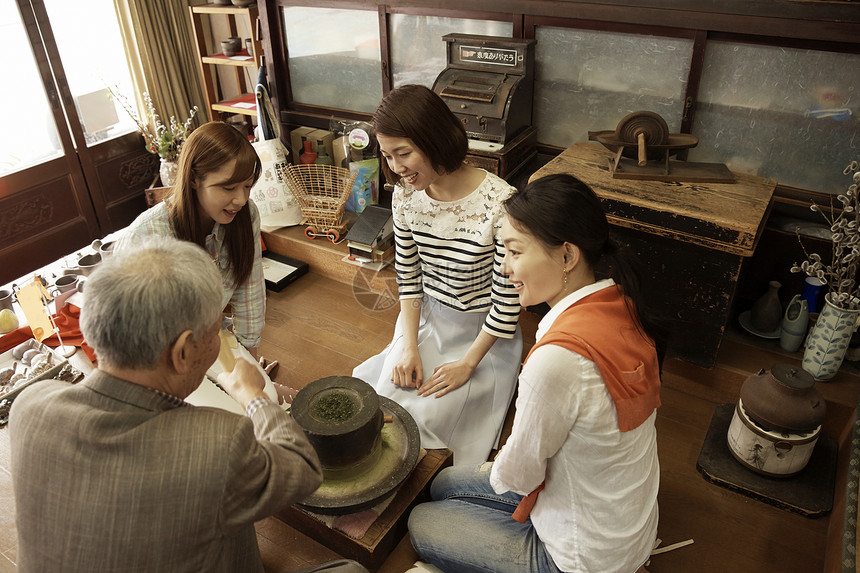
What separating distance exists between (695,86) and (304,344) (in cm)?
202

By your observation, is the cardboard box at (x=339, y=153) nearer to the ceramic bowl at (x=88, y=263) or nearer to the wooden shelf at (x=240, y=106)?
the wooden shelf at (x=240, y=106)

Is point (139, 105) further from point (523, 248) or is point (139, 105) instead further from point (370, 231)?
point (523, 248)

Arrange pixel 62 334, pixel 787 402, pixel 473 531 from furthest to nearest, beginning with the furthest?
pixel 62 334
pixel 787 402
pixel 473 531

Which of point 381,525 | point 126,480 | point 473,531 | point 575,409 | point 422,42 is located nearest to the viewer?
point 126,480

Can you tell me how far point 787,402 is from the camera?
1.88 metres

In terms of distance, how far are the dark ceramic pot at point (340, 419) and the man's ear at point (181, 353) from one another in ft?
1.85

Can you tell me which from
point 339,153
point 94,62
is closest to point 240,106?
point 339,153

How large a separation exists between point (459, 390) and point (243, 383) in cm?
80

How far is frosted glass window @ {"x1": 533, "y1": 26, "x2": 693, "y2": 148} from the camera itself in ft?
8.56

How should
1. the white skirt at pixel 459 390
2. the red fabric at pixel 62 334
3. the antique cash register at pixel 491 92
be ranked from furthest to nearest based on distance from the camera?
the antique cash register at pixel 491 92
the red fabric at pixel 62 334
the white skirt at pixel 459 390

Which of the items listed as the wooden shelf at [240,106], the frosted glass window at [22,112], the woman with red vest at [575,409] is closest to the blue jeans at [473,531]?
the woman with red vest at [575,409]

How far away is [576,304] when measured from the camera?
134cm

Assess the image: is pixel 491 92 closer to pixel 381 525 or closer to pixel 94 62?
pixel 381 525

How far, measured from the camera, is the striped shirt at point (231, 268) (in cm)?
186
